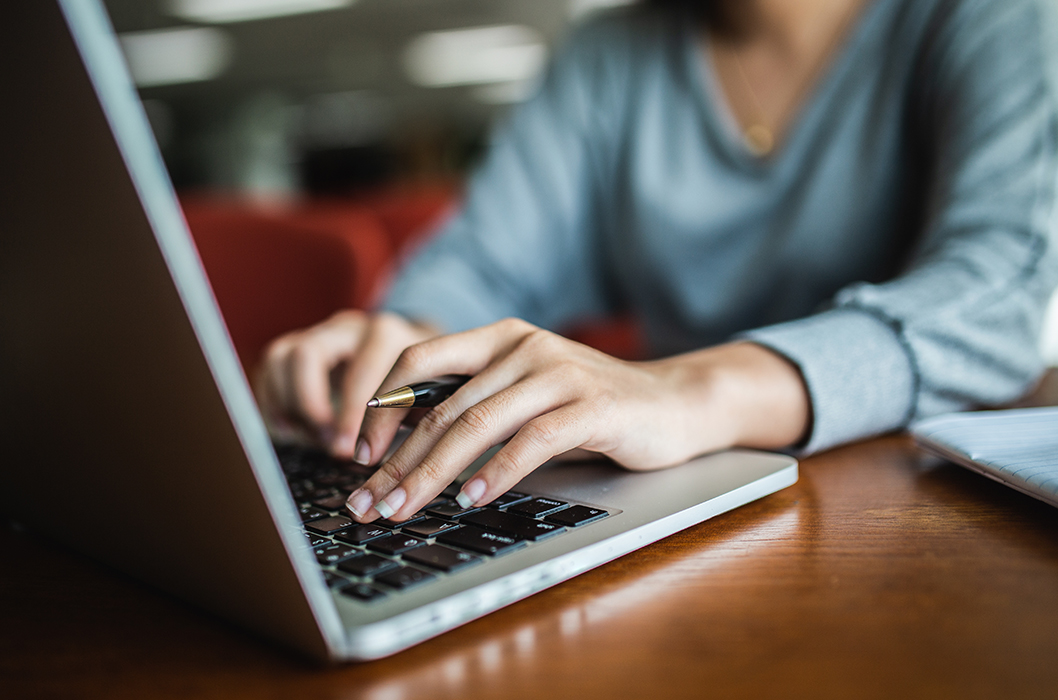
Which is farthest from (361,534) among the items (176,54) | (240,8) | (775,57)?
(176,54)

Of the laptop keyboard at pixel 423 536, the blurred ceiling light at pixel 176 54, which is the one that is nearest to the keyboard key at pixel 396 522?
the laptop keyboard at pixel 423 536

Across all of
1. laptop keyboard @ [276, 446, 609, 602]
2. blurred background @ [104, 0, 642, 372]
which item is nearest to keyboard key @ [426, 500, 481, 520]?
laptop keyboard @ [276, 446, 609, 602]

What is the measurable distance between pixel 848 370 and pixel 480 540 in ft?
0.87

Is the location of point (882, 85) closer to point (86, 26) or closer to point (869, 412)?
point (869, 412)

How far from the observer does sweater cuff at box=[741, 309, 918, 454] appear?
46 cm

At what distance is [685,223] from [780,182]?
4.2 inches

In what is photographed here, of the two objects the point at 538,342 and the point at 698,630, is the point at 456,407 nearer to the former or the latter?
the point at 538,342

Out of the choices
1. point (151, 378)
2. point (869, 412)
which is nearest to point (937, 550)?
point (869, 412)

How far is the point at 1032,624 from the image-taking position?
25 centimetres

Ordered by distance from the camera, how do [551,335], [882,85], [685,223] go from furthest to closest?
[685,223], [882,85], [551,335]

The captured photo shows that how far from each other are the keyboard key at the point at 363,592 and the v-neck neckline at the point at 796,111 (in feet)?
2.28

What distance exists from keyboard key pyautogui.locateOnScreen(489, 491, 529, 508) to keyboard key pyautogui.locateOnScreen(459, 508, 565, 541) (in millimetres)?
10

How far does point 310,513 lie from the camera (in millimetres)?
373

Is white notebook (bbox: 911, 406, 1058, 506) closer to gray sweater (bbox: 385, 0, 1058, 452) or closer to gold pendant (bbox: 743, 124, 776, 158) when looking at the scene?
gray sweater (bbox: 385, 0, 1058, 452)
